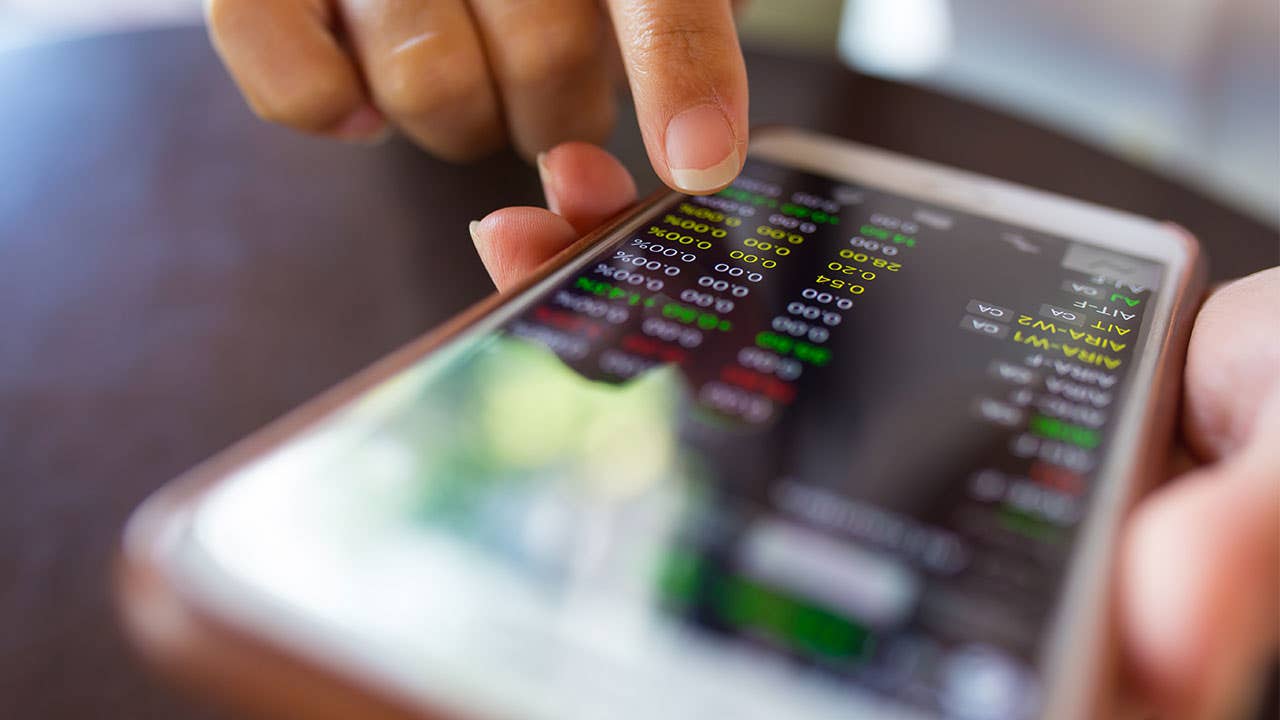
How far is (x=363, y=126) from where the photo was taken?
520 mm

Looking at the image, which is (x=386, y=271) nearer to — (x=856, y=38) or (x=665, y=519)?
(x=665, y=519)

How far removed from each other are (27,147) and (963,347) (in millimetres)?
498

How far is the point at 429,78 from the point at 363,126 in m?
0.07

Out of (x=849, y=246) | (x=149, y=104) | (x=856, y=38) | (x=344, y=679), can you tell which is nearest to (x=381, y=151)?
(x=149, y=104)

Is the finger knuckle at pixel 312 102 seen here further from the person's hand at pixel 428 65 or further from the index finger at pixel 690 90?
the index finger at pixel 690 90

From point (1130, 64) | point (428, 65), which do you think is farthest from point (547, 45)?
point (1130, 64)

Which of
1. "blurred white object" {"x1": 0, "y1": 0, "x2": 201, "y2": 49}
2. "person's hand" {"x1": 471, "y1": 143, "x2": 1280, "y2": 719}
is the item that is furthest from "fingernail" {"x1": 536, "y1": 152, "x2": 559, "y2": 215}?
"blurred white object" {"x1": 0, "y1": 0, "x2": 201, "y2": 49}

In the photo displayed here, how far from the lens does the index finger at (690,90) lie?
0.35 metres

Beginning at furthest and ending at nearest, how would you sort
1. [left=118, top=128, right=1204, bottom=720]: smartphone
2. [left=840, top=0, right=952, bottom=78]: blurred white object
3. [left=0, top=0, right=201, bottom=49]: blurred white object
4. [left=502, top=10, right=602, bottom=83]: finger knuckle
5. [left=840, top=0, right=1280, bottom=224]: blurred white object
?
[left=0, top=0, right=201, bottom=49]: blurred white object < [left=840, top=0, right=952, bottom=78]: blurred white object < [left=840, top=0, right=1280, bottom=224]: blurred white object < [left=502, top=10, right=602, bottom=83]: finger knuckle < [left=118, top=128, right=1204, bottom=720]: smartphone

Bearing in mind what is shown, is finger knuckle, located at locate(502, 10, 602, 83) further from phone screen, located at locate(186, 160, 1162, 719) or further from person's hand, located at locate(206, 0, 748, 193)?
phone screen, located at locate(186, 160, 1162, 719)

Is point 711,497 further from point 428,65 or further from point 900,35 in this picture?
point 900,35

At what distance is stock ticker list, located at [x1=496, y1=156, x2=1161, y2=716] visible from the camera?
0.21 meters

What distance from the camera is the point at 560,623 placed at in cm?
21

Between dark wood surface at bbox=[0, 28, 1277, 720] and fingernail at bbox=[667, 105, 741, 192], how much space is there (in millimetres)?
125
